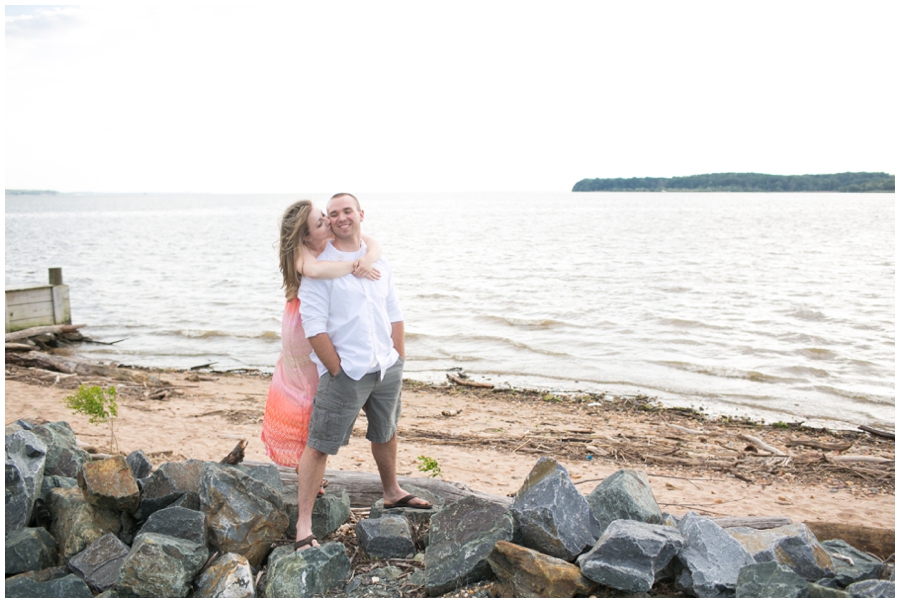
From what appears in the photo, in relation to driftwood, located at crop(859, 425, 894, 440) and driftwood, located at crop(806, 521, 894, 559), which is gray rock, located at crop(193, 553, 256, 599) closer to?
driftwood, located at crop(806, 521, 894, 559)

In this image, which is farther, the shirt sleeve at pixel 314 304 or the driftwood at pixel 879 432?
the driftwood at pixel 879 432

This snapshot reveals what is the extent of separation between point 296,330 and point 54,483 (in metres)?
1.96

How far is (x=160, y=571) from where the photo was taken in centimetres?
356

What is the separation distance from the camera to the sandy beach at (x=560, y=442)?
20.9ft

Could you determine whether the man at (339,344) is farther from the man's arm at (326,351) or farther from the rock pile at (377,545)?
the rock pile at (377,545)

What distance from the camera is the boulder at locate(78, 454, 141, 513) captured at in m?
3.96

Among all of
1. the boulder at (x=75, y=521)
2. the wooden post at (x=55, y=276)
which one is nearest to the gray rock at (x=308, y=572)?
the boulder at (x=75, y=521)

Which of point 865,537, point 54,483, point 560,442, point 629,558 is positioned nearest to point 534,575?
point 629,558

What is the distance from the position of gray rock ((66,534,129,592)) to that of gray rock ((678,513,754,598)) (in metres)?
3.10

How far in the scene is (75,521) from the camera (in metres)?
4.00

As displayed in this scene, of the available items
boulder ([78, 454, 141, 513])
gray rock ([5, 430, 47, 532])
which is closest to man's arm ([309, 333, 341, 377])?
boulder ([78, 454, 141, 513])

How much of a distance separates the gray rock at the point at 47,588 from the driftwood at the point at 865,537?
14.6 feet

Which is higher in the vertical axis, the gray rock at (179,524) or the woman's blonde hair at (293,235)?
the woman's blonde hair at (293,235)

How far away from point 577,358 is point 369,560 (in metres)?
10.4
